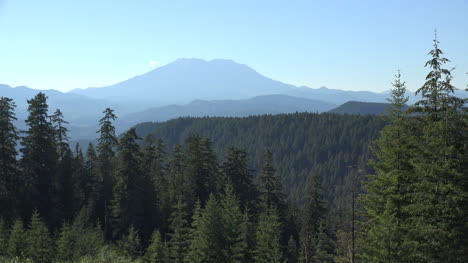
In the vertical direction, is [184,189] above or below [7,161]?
below

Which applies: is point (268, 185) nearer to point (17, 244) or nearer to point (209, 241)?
point (209, 241)

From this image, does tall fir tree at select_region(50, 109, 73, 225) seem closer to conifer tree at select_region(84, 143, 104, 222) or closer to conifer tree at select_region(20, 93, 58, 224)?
conifer tree at select_region(20, 93, 58, 224)

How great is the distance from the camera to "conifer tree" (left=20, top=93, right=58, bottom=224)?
3753 cm

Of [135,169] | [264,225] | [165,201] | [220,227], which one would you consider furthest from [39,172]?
[264,225]

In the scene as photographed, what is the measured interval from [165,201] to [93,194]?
8.12 meters

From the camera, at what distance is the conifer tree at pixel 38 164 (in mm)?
37531

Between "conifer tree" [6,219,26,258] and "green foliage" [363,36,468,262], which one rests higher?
"green foliage" [363,36,468,262]

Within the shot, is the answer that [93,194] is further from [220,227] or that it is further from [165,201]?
[220,227]

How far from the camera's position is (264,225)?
31.0 metres

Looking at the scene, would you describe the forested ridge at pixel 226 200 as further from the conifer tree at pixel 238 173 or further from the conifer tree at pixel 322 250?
the conifer tree at pixel 322 250

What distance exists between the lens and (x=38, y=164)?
126ft

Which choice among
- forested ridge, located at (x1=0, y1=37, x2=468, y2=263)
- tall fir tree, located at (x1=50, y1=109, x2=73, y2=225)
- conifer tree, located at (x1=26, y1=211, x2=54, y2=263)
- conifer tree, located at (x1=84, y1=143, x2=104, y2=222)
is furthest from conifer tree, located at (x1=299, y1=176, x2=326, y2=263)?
conifer tree, located at (x1=26, y1=211, x2=54, y2=263)

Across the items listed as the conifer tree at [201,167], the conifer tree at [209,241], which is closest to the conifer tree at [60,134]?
the conifer tree at [201,167]

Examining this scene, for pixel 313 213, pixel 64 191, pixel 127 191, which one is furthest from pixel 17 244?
pixel 313 213
